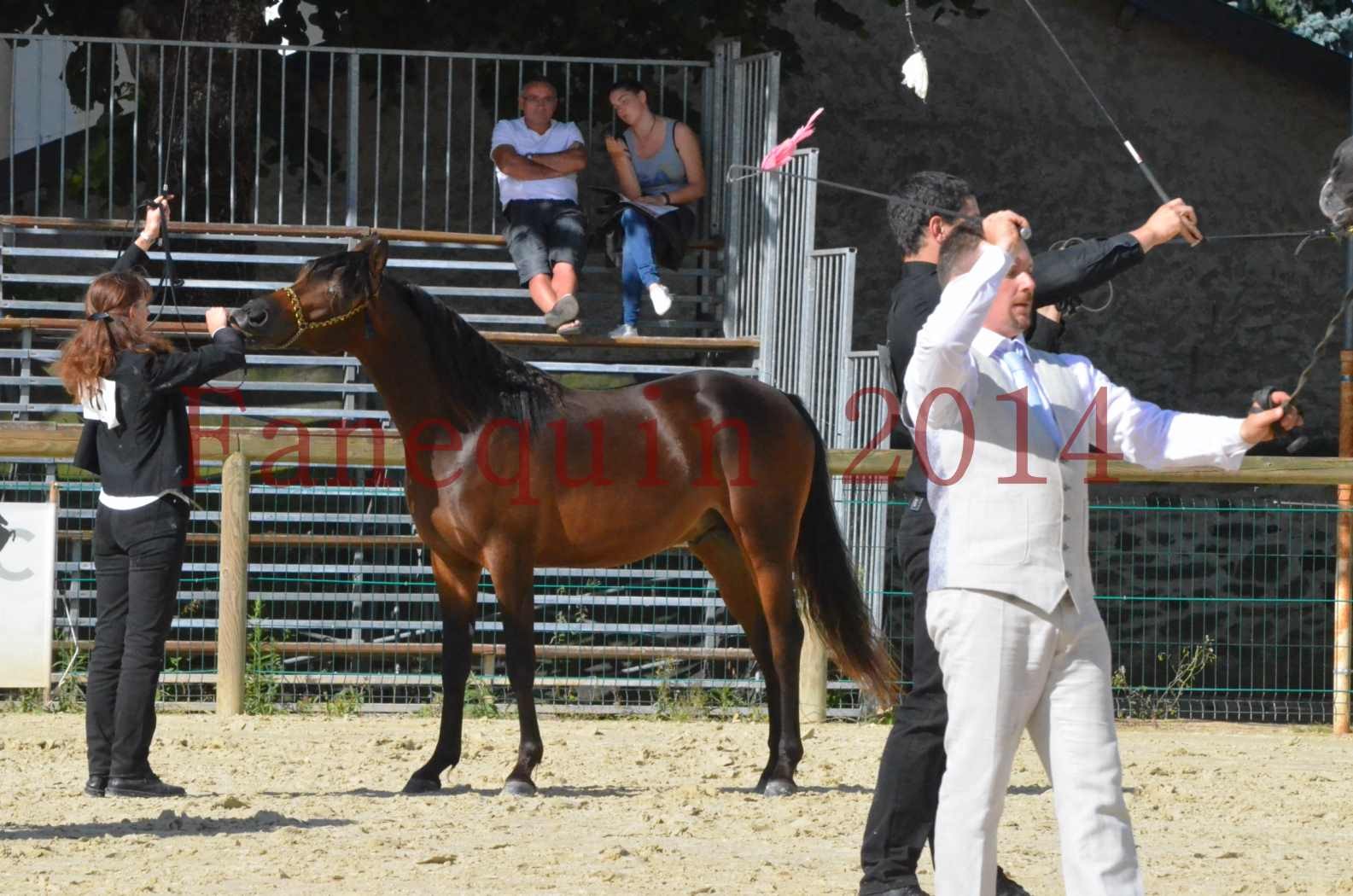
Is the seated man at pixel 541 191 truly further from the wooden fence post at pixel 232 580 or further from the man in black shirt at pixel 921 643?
the man in black shirt at pixel 921 643

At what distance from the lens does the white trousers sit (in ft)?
11.2

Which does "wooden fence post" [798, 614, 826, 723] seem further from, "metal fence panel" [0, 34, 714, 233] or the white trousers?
the white trousers

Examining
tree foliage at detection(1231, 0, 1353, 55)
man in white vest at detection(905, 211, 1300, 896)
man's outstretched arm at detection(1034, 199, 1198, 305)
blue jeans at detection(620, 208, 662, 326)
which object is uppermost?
tree foliage at detection(1231, 0, 1353, 55)

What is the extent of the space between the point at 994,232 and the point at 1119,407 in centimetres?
46

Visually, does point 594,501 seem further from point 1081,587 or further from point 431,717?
point 1081,587

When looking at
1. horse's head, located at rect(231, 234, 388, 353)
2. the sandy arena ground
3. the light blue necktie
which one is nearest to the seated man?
the sandy arena ground

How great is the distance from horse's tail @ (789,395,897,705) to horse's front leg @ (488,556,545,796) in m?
1.11

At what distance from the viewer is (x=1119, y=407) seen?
3689 millimetres

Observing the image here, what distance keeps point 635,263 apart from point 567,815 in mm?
4840

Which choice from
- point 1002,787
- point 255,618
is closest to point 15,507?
point 255,618

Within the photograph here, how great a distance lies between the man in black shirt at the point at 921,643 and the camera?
3955 millimetres

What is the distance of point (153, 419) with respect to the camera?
5.70m

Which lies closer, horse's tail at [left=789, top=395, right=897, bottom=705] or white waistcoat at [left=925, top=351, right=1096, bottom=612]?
white waistcoat at [left=925, top=351, right=1096, bottom=612]

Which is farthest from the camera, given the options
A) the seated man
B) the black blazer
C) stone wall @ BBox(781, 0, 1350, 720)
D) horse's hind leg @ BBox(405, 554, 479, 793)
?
stone wall @ BBox(781, 0, 1350, 720)
